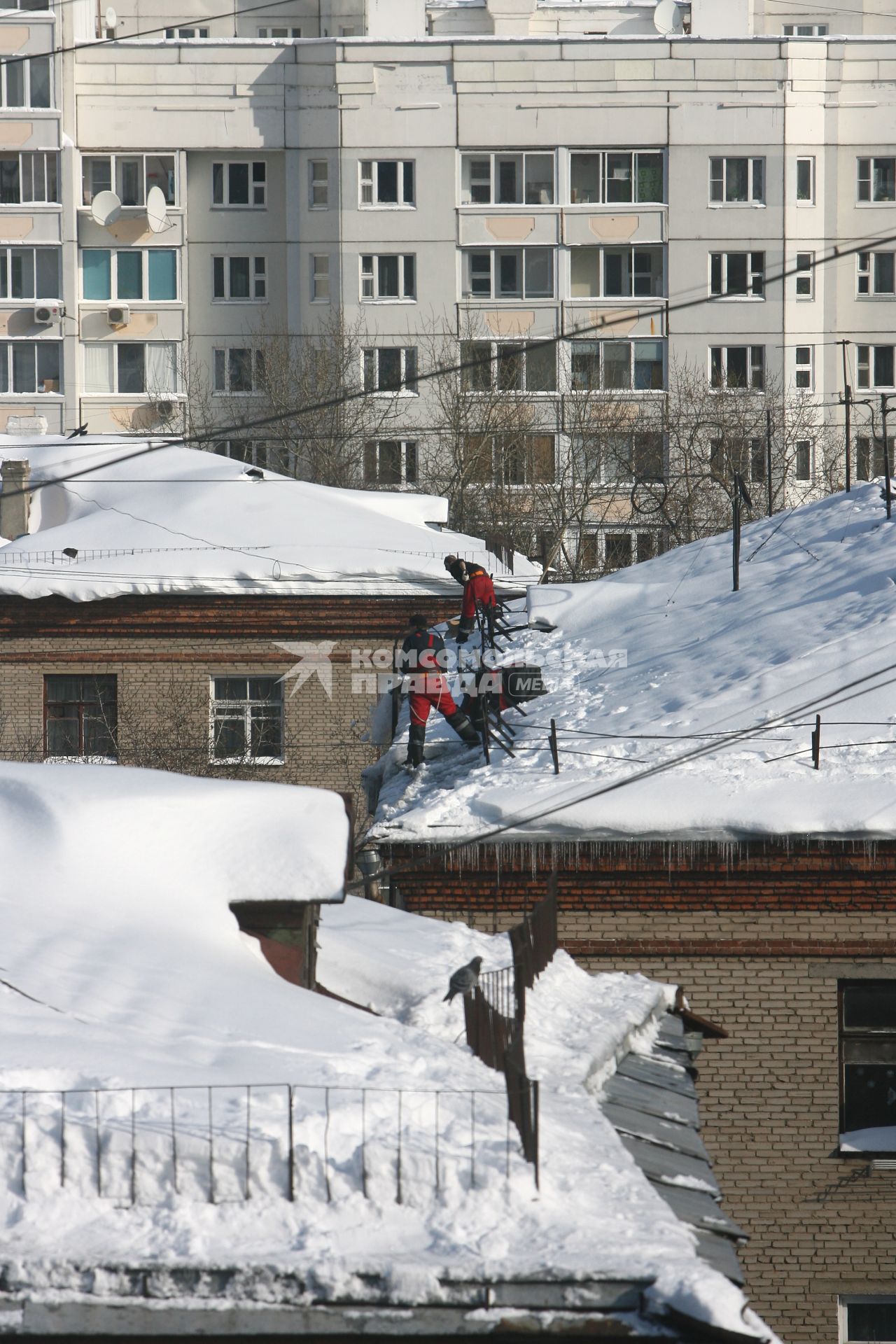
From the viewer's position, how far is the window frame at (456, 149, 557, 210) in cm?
4934

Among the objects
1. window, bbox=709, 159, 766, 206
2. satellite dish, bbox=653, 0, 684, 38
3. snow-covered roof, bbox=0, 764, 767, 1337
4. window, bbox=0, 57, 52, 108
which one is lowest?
snow-covered roof, bbox=0, 764, 767, 1337

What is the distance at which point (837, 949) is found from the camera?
1144 cm

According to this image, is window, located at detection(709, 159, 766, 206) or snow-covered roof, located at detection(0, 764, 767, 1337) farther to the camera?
window, located at detection(709, 159, 766, 206)

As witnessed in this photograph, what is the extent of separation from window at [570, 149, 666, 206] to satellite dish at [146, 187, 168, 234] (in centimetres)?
1256

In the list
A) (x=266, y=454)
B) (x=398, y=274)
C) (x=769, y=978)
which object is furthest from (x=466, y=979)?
(x=398, y=274)

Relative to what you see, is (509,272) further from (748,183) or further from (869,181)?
(869,181)

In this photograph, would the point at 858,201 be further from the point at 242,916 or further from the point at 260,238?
the point at 242,916

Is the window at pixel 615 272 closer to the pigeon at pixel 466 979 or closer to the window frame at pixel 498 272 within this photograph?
the window frame at pixel 498 272

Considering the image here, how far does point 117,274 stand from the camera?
5066 centimetres

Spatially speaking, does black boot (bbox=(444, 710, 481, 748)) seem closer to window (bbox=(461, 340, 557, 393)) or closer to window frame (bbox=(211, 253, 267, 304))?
window (bbox=(461, 340, 557, 393))

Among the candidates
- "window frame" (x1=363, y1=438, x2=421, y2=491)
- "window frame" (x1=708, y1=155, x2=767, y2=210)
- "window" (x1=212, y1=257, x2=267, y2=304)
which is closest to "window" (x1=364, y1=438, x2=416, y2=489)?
"window frame" (x1=363, y1=438, x2=421, y2=491)

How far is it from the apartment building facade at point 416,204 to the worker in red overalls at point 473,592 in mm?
31886

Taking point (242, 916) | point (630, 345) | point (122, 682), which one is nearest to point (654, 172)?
point (630, 345)

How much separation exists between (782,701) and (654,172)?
4047cm
